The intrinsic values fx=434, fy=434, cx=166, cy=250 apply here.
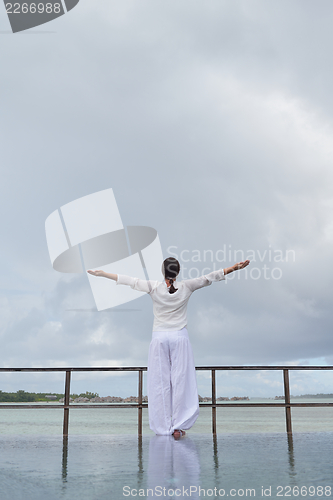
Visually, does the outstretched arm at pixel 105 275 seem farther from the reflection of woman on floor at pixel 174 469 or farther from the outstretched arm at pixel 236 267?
the reflection of woman on floor at pixel 174 469

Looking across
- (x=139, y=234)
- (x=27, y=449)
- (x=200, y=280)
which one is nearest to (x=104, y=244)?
(x=139, y=234)

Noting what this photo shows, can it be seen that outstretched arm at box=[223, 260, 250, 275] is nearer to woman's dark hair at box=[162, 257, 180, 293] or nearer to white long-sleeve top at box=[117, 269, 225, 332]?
white long-sleeve top at box=[117, 269, 225, 332]

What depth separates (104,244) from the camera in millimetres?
9523

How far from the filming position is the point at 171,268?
14.0ft

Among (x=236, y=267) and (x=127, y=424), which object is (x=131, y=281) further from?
(x=127, y=424)

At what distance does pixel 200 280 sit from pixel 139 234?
6004 mm

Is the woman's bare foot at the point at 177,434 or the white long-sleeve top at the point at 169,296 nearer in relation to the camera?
the woman's bare foot at the point at 177,434

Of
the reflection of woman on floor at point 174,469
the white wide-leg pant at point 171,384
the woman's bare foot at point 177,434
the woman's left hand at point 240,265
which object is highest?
the woman's left hand at point 240,265

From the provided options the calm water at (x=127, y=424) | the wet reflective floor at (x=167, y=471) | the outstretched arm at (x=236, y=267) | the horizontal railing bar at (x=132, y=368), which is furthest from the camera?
the calm water at (x=127, y=424)

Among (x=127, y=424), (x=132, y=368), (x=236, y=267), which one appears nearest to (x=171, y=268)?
(x=236, y=267)

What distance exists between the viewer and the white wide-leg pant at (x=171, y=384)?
4.09 m

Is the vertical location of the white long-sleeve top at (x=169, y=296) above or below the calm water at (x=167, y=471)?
above

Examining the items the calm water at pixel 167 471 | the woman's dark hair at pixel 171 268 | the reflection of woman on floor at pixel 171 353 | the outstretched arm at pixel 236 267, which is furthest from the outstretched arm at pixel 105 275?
the calm water at pixel 167 471

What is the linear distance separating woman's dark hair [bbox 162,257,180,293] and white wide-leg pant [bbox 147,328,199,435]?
1.74 feet
